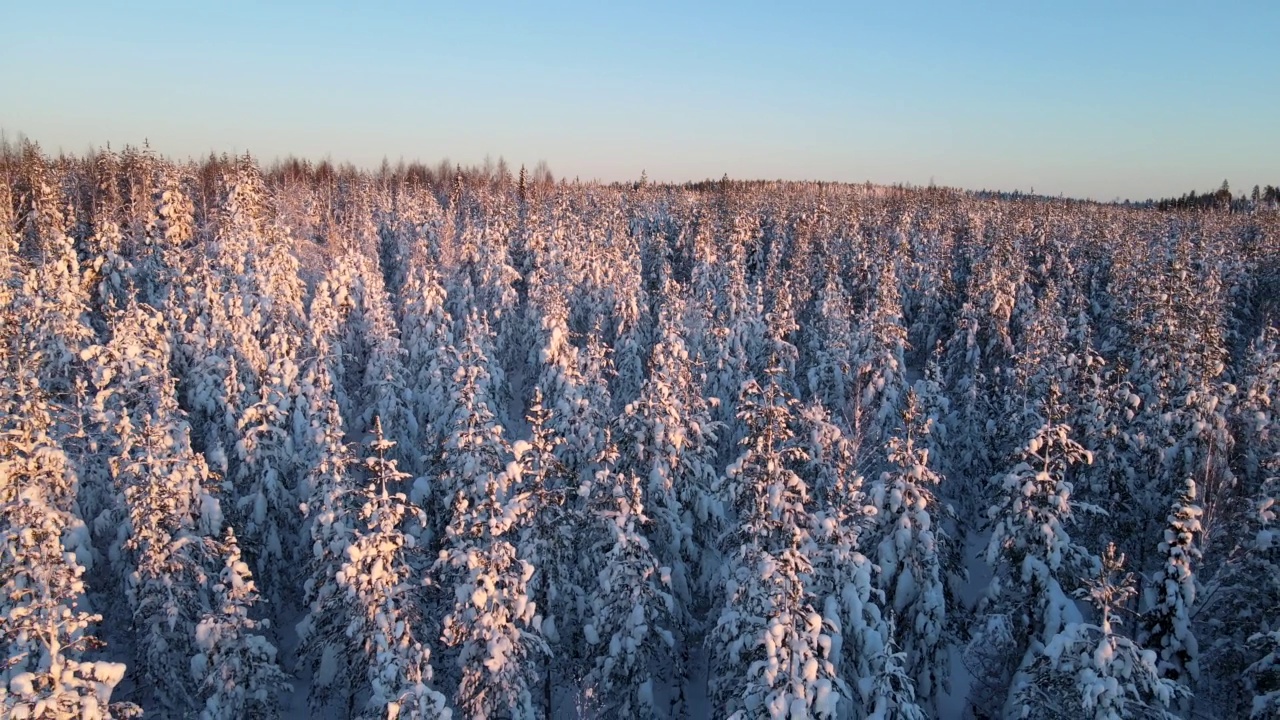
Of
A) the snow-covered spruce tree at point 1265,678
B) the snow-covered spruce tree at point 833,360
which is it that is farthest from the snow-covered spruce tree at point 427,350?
the snow-covered spruce tree at point 1265,678

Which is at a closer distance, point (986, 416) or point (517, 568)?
point (517, 568)

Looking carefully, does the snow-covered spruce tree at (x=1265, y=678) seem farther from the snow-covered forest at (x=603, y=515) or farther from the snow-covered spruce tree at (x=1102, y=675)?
the snow-covered spruce tree at (x=1102, y=675)

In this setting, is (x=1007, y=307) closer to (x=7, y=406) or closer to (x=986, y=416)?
(x=986, y=416)

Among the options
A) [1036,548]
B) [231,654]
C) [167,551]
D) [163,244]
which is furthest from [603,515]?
[163,244]

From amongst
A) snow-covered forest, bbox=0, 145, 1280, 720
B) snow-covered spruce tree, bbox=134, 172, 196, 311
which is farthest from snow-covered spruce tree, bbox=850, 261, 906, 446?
snow-covered spruce tree, bbox=134, 172, 196, 311

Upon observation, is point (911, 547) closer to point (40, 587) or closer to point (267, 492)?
point (40, 587)

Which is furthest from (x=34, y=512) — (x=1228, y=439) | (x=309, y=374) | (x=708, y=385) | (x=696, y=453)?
(x=1228, y=439)
